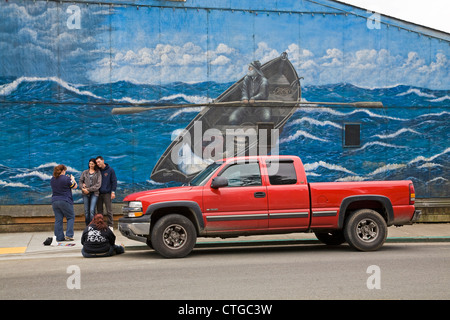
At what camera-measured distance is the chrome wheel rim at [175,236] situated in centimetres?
986

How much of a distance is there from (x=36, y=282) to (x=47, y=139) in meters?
7.50

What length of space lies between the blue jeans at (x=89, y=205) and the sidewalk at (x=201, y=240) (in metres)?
0.52

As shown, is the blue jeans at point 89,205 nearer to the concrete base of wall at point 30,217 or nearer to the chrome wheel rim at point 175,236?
the concrete base of wall at point 30,217

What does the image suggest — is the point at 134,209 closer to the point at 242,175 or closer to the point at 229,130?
the point at 242,175

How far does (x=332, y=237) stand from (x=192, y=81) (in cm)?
627

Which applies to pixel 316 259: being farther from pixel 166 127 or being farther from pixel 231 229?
pixel 166 127

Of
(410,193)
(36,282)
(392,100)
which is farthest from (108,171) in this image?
(392,100)

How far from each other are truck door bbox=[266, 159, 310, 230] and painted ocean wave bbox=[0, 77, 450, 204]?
5.48 m

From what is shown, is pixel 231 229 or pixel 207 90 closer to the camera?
pixel 231 229

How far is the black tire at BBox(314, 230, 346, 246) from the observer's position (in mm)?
11500

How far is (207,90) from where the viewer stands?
15.5 metres
